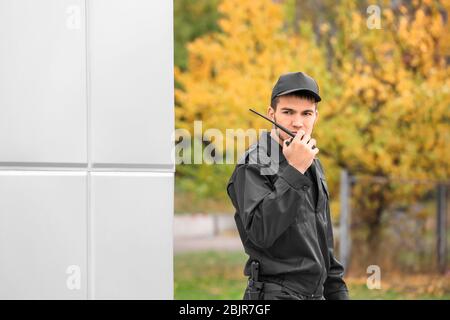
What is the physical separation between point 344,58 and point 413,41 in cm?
87

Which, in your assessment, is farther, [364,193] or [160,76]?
[364,193]

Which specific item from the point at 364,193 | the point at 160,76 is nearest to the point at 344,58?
the point at 364,193

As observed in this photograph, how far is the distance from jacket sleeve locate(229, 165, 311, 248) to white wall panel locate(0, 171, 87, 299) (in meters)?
0.66

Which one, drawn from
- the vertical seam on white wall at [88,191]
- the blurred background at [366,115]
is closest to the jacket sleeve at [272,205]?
the vertical seam on white wall at [88,191]

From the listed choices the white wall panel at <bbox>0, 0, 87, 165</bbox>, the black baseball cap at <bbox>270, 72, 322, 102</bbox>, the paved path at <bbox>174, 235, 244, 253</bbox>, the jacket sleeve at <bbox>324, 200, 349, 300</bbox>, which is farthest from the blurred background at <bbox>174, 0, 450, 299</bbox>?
the white wall panel at <bbox>0, 0, 87, 165</bbox>

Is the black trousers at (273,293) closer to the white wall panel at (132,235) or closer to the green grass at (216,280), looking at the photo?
the white wall panel at (132,235)

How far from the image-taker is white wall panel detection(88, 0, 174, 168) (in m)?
2.72

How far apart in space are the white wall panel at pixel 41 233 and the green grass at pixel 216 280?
5.45 metres

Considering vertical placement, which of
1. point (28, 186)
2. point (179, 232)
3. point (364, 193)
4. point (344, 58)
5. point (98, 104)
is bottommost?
point (179, 232)

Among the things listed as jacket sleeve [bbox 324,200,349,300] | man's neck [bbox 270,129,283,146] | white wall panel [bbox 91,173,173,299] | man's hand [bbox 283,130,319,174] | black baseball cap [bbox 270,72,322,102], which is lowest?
jacket sleeve [bbox 324,200,349,300]

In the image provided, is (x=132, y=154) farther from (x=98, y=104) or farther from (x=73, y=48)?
(x=73, y=48)

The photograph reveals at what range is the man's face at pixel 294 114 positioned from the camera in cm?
277

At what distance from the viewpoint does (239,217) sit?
9.03ft

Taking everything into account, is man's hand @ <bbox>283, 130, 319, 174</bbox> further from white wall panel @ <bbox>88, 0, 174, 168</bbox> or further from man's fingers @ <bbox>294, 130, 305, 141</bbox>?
white wall panel @ <bbox>88, 0, 174, 168</bbox>
